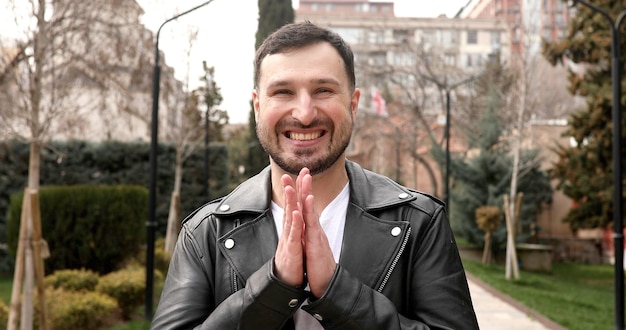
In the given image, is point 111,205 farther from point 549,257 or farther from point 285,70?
point 549,257

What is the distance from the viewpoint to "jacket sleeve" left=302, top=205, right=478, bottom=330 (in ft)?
5.84

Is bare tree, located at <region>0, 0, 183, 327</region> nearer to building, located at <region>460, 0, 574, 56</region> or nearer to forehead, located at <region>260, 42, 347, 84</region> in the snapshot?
forehead, located at <region>260, 42, 347, 84</region>

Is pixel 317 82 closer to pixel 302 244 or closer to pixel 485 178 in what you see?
pixel 302 244

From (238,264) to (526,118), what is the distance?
2174 centimetres

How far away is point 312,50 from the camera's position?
1.95m

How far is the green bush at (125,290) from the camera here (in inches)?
402

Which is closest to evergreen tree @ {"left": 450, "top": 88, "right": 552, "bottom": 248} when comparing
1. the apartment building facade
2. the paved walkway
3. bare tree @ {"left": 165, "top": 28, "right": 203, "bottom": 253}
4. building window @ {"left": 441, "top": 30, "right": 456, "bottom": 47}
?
the apartment building facade

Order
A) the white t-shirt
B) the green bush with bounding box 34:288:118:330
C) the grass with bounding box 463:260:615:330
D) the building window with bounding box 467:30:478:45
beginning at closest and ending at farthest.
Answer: the white t-shirt, the green bush with bounding box 34:288:118:330, the grass with bounding box 463:260:615:330, the building window with bounding box 467:30:478:45

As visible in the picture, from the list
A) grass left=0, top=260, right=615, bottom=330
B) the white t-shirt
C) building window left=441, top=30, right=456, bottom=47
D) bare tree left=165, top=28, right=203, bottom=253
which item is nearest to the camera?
the white t-shirt

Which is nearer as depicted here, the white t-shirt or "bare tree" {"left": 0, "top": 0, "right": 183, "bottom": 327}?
the white t-shirt

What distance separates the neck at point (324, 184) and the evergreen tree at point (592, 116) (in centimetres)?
1370

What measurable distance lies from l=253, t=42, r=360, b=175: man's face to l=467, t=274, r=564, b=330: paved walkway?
938 cm

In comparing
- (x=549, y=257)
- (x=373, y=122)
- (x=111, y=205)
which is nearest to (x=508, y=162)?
(x=549, y=257)

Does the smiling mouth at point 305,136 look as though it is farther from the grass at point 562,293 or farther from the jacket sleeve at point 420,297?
the grass at point 562,293
